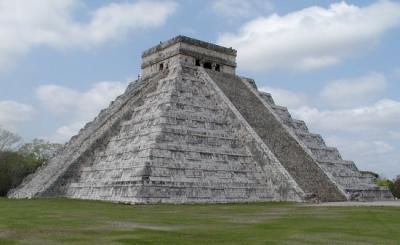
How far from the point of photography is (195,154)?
2327cm

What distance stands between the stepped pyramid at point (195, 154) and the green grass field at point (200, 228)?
213 inches

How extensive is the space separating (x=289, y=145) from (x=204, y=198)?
7.07 metres

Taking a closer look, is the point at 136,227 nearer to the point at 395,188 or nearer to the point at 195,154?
the point at 195,154

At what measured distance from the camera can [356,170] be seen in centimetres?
2898

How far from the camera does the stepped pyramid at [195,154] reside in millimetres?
21938

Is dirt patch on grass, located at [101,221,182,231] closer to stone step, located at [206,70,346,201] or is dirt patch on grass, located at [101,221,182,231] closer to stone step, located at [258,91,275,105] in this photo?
stone step, located at [206,70,346,201]

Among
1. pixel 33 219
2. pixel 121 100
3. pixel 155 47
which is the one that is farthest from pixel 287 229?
pixel 155 47

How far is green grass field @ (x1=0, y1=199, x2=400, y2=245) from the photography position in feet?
32.7

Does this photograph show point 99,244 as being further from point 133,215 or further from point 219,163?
point 219,163

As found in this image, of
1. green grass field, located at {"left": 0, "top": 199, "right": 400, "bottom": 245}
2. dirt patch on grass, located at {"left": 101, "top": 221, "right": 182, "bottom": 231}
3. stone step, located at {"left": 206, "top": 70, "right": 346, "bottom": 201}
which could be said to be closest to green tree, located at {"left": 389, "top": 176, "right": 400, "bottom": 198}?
stone step, located at {"left": 206, "top": 70, "right": 346, "bottom": 201}

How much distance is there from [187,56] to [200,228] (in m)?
21.6

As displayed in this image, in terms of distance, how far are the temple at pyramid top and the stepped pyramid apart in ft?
0.61

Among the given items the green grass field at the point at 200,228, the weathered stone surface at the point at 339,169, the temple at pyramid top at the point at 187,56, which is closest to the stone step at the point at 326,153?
the weathered stone surface at the point at 339,169

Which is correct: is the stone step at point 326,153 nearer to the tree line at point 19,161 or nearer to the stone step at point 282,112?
the stone step at point 282,112
